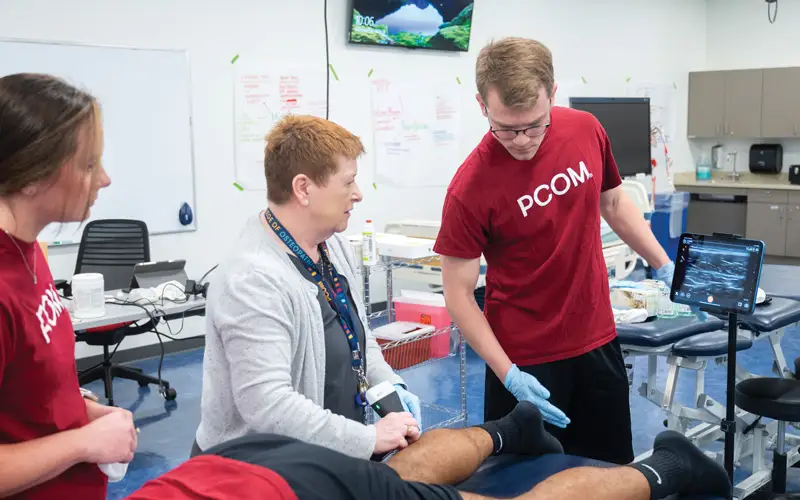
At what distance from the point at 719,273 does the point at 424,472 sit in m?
0.87

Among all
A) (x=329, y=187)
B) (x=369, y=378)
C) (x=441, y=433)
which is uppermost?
(x=329, y=187)

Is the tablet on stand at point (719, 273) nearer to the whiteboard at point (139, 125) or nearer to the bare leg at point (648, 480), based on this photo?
the bare leg at point (648, 480)

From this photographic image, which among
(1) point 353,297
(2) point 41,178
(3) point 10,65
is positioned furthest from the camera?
(3) point 10,65

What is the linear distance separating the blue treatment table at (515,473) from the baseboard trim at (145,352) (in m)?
2.84

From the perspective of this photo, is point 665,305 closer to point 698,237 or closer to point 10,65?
point 698,237

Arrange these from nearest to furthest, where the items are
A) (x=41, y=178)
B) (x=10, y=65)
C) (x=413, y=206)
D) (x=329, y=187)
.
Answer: (x=41, y=178), (x=329, y=187), (x=10, y=65), (x=413, y=206)

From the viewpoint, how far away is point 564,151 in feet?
6.35

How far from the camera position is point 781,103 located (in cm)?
745

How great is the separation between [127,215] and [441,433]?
3170 mm

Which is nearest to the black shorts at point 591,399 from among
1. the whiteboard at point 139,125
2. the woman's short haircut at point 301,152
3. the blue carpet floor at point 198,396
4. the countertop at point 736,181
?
the woman's short haircut at point 301,152

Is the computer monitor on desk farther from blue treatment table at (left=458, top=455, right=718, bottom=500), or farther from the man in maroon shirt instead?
blue treatment table at (left=458, top=455, right=718, bottom=500)

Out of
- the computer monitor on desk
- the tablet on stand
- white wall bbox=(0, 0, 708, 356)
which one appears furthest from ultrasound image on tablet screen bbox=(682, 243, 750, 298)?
white wall bbox=(0, 0, 708, 356)

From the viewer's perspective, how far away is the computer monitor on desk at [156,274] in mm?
3561

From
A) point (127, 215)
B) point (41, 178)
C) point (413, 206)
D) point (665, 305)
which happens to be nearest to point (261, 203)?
point (127, 215)
